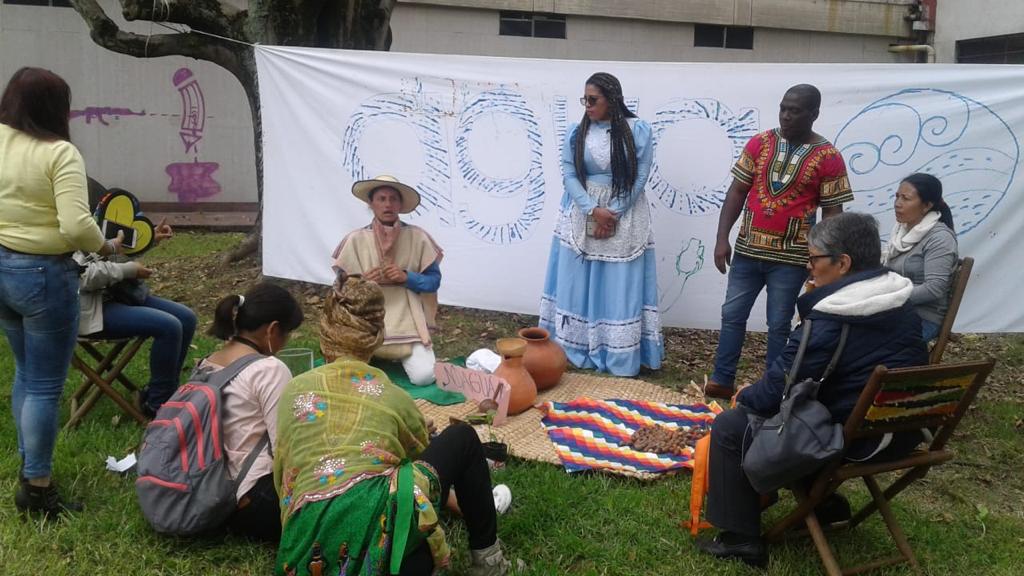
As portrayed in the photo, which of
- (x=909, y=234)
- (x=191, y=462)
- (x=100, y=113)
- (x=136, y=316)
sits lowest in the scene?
(x=191, y=462)

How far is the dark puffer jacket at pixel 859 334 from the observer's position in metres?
2.68

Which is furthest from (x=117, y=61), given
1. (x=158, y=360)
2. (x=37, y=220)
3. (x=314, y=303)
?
(x=37, y=220)

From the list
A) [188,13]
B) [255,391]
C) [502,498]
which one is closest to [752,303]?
[502,498]

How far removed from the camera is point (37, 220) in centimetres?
297

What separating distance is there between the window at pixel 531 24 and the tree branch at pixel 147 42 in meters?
5.15

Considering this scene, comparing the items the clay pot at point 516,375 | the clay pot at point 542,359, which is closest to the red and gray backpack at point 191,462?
the clay pot at point 516,375

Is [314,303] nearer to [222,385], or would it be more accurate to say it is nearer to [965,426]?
[222,385]

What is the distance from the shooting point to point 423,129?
6.23 metres

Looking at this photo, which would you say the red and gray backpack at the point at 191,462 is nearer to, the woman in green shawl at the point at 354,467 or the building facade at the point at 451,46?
the woman in green shawl at the point at 354,467

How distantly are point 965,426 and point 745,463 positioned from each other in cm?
253

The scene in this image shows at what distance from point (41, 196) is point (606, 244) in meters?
3.31

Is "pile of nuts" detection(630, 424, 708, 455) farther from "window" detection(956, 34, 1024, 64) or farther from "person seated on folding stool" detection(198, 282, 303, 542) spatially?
"window" detection(956, 34, 1024, 64)

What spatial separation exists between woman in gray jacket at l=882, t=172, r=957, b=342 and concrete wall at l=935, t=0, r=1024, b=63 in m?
9.79

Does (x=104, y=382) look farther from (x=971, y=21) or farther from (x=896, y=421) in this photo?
(x=971, y=21)
